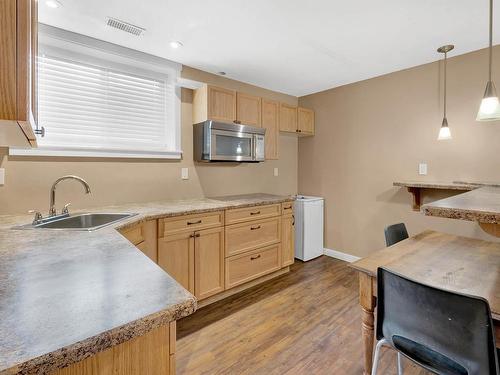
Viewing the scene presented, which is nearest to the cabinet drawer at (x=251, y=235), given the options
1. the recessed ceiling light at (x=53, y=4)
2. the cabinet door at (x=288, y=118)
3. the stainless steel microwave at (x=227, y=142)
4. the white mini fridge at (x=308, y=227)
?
the white mini fridge at (x=308, y=227)

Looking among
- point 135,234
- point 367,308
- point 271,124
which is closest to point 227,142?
point 271,124

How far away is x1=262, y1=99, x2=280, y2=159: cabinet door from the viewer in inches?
131

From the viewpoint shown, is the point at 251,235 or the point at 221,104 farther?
the point at 221,104

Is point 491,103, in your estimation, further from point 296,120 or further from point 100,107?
point 100,107

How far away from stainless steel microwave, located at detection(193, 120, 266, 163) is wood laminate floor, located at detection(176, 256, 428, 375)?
1.47 m

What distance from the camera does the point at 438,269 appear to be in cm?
135

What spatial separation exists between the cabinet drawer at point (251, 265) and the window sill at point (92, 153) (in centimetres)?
126

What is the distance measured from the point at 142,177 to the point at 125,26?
1314 mm

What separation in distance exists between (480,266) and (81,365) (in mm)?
1773

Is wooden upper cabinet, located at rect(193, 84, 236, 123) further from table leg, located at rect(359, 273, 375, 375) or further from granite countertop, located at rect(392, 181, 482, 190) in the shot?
table leg, located at rect(359, 273, 375, 375)

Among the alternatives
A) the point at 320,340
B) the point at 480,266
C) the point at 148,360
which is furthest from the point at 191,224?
the point at 480,266

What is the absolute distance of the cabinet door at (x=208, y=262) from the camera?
237 centimetres

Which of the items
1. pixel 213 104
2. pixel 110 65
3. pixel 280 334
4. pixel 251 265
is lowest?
pixel 280 334

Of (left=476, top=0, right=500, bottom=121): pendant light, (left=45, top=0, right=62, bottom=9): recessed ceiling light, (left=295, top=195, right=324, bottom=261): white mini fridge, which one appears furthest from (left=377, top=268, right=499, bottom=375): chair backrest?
(left=45, top=0, right=62, bottom=9): recessed ceiling light
